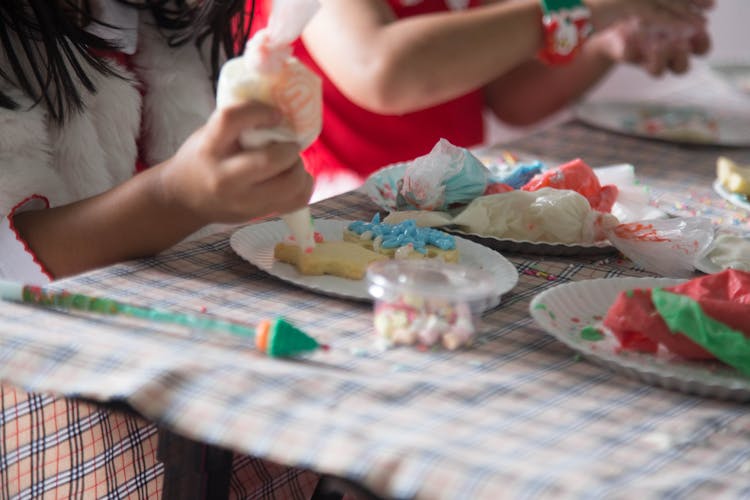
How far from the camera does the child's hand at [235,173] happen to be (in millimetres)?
633

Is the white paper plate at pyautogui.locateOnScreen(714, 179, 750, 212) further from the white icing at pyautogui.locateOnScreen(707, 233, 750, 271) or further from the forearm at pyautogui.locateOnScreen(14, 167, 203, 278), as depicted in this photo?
the forearm at pyautogui.locateOnScreen(14, 167, 203, 278)

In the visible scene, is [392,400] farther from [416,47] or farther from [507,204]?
[416,47]

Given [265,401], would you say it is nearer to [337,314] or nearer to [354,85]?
[337,314]

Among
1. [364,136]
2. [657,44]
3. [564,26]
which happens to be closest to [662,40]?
[657,44]

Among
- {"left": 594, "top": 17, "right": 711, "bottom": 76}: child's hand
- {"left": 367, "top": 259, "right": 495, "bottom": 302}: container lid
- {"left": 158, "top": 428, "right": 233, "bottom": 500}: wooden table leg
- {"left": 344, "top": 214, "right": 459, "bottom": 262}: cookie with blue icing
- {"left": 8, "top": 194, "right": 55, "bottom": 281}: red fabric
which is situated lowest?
{"left": 158, "top": 428, "right": 233, "bottom": 500}: wooden table leg

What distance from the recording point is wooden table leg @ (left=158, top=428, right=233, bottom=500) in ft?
2.04

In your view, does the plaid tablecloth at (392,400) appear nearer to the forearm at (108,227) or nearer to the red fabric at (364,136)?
the forearm at (108,227)

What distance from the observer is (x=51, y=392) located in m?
0.56

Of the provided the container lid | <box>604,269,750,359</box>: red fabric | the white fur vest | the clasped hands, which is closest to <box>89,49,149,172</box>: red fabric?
the white fur vest

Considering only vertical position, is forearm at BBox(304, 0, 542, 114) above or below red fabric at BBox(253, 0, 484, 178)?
above

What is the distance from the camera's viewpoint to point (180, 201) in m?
0.74

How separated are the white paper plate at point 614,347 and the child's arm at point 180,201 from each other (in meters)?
0.20

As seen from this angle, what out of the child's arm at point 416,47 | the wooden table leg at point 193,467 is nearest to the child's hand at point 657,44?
the child's arm at point 416,47

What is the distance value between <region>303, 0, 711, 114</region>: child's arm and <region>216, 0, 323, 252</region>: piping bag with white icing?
24.2 inches
